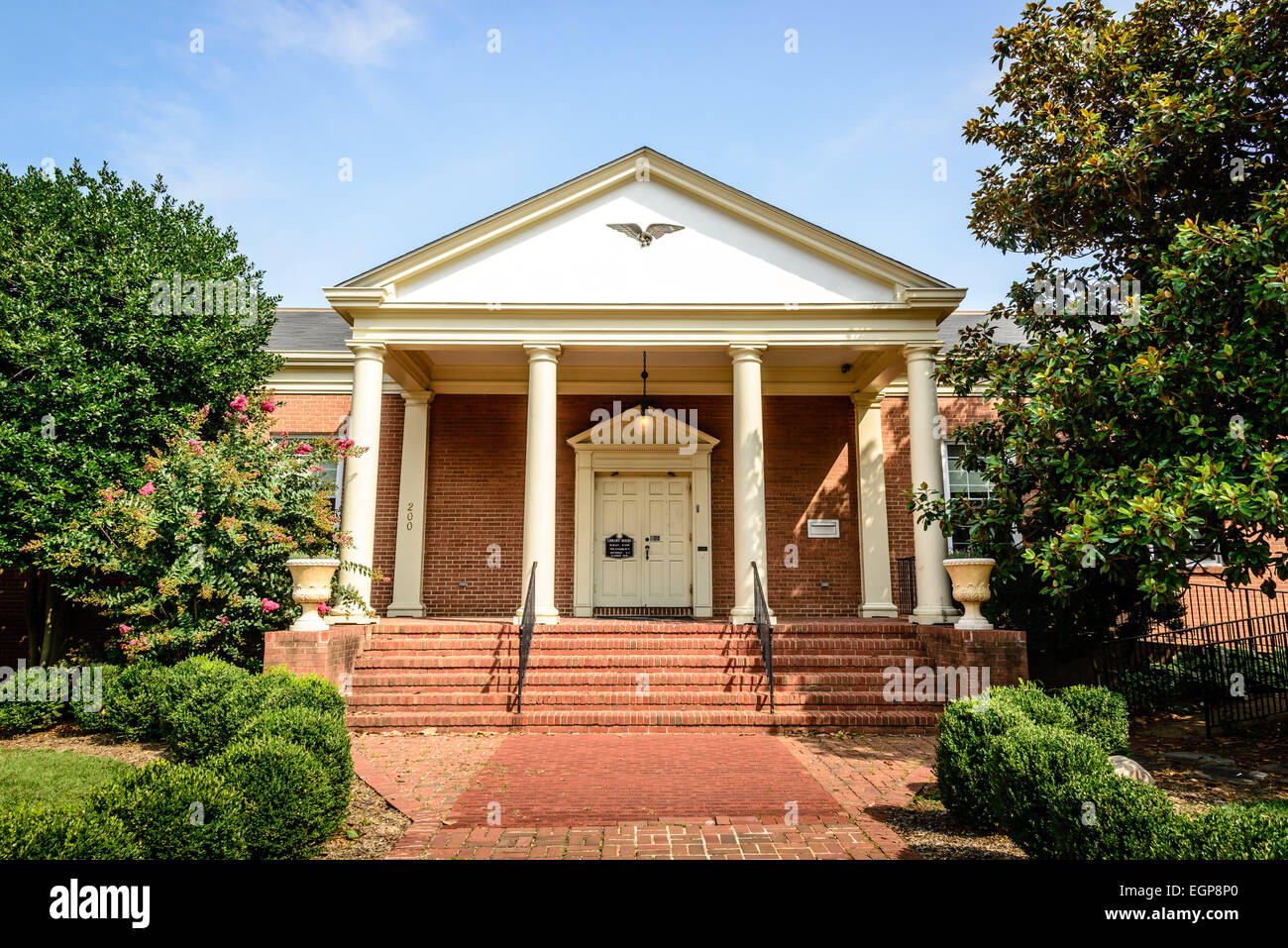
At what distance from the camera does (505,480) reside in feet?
43.8

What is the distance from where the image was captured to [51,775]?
6.32 metres

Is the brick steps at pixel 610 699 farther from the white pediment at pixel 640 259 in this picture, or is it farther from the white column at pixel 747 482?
the white pediment at pixel 640 259

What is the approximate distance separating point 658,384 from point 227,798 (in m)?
10.8

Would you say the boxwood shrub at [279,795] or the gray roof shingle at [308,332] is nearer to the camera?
the boxwood shrub at [279,795]

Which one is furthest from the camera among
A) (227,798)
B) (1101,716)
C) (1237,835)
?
(1101,716)

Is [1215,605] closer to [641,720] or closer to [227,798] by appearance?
[641,720]

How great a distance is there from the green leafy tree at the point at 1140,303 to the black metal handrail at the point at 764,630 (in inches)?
96.7

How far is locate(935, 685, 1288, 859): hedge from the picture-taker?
3.28 meters

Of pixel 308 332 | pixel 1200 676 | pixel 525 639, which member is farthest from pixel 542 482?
pixel 1200 676

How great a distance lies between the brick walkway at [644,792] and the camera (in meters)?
4.52

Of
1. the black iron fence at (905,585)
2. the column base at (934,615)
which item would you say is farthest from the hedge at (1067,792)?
the black iron fence at (905,585)

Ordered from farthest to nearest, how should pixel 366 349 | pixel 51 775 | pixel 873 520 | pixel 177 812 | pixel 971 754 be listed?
pixel 873 520
pixel 366 349
pixel 51 775
pixel 971 754
pixel 177 812

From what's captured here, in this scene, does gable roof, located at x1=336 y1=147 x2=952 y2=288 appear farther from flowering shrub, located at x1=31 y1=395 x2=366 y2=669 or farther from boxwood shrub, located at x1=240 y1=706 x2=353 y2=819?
boxwood shrub, located at x1=240 y1=706 x2=353 y2=819

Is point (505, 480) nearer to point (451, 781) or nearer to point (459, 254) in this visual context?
point (459, 254)
